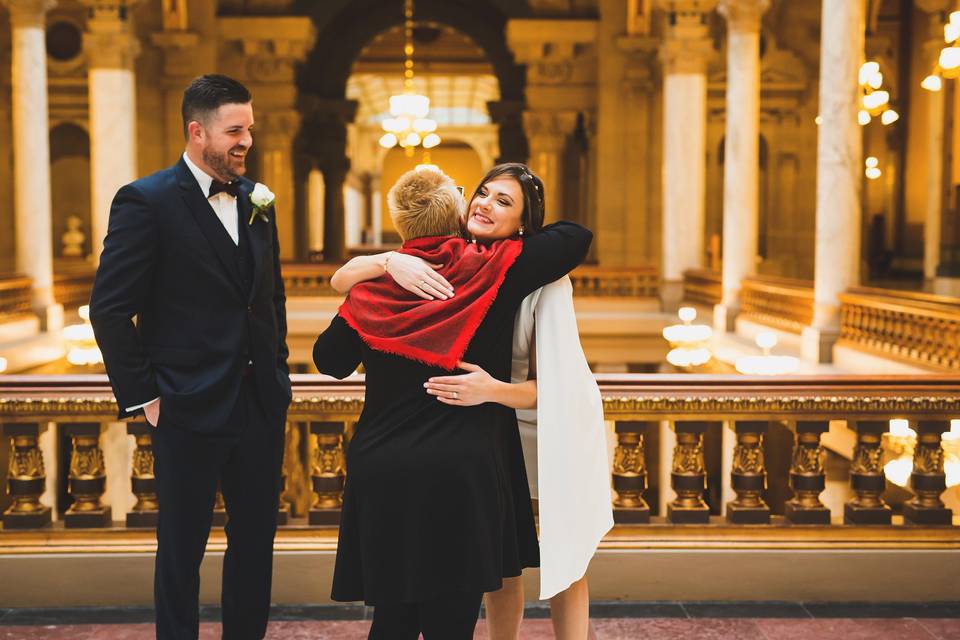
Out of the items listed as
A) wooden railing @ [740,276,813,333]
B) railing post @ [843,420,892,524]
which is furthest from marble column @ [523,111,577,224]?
railing post @ [843,420,892,524]

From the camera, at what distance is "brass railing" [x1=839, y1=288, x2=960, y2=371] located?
28.2 feet

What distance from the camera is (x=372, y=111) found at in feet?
153

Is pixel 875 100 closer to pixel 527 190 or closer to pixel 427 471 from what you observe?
pixel 527 190

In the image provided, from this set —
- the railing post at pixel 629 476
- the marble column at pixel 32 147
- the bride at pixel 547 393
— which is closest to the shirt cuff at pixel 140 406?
the bride at pixel 547 393

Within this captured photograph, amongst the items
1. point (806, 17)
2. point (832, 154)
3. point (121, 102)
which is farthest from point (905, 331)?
point (806, 17)

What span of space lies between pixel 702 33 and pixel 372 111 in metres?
31.4

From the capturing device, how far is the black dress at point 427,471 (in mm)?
2643

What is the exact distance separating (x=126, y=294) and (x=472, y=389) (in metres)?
0.99

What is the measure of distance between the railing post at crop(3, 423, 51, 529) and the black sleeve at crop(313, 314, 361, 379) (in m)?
1.98

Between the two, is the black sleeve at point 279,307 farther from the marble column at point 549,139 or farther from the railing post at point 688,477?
the marble column at point 549,139

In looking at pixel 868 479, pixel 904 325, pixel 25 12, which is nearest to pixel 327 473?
pixel 868 479

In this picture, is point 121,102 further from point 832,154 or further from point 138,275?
point 138,275

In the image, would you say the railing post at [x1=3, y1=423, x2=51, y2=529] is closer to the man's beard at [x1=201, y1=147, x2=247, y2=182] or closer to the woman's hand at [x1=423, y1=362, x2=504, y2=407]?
the man's beard at [x1=201, y1=147, x2=247, y2=182]

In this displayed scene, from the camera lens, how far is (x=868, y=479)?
4293 millimetres
